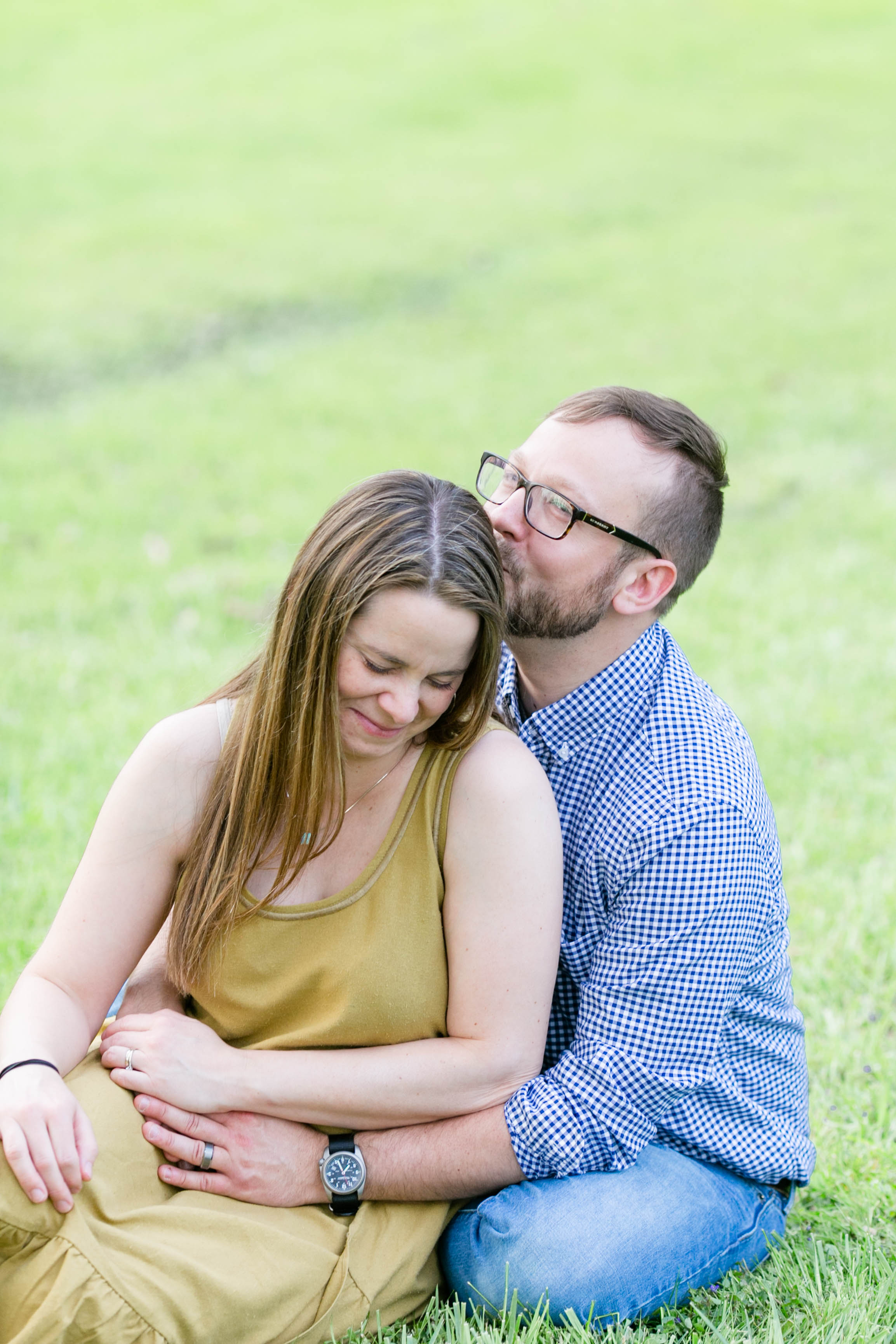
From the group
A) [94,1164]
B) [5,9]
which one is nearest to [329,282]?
[5,9]

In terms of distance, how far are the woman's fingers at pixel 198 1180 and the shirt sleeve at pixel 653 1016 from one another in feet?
1.91

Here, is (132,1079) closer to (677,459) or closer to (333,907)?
(333,907)

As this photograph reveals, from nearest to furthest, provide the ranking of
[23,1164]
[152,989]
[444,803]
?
1. [23,1164]
2. [444,803]
3. [152,989]

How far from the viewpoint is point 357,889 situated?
2.82m

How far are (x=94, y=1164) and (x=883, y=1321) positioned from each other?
163 cm

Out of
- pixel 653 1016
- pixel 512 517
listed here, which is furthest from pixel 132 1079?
pixel 512 517

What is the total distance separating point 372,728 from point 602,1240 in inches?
45.0

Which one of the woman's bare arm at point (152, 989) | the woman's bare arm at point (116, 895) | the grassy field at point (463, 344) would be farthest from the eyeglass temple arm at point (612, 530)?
the woman's bare arm at point (152, 989)

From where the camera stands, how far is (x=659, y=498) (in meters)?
3.26

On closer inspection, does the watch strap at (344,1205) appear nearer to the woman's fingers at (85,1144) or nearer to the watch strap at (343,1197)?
the watch strap at (343,1197)

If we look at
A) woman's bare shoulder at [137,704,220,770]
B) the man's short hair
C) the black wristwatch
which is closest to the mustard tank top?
the black wristwatch

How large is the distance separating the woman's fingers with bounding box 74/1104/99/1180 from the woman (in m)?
0.01

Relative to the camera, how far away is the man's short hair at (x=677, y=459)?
3.24 meters

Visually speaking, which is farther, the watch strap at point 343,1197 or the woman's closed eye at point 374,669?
the watch strap at point 343,1197
